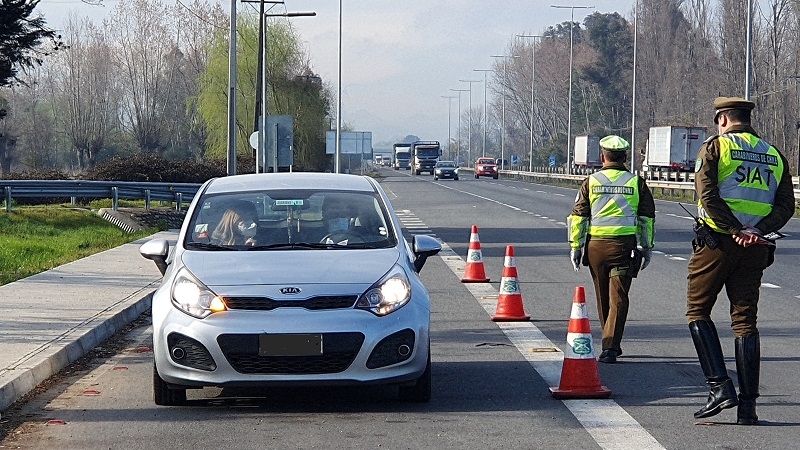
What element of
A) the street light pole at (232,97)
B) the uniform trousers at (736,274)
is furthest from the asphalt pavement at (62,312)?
the street light pole at (232,97)

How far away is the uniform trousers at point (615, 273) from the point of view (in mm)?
9867

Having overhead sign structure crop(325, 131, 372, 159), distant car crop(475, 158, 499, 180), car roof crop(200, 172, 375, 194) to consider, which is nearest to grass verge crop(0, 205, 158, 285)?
car roof crop(200, 172, 375, 194)

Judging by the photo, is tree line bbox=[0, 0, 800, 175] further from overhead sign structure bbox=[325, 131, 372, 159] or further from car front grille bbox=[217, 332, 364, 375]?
car front grille bbox=[217, 332, 364, 375]

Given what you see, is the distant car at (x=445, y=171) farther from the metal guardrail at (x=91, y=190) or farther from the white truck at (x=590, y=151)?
the metal guardrail at (x=91, y=190)

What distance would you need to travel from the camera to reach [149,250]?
9.27m

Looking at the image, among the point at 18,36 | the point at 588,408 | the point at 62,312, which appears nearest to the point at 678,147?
the point at 18,36

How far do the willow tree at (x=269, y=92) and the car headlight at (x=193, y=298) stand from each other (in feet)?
190

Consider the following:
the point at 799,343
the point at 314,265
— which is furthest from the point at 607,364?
the point at 314,265

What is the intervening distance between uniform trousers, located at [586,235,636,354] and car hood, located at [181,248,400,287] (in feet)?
6.92

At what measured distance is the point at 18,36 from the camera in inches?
1025

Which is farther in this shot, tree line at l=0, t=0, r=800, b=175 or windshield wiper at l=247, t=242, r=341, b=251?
tree line at l=0, t=0, r=800, b=175

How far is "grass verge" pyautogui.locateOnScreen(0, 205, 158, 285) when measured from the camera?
62.2 feet

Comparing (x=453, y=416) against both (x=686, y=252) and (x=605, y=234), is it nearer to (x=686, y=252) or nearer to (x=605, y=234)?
(x=605, y=234)

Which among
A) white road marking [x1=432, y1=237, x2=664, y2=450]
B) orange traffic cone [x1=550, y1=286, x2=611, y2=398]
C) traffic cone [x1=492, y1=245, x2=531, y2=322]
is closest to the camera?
white road marking [x1=432, y1=237, x2=664, y2=450]
